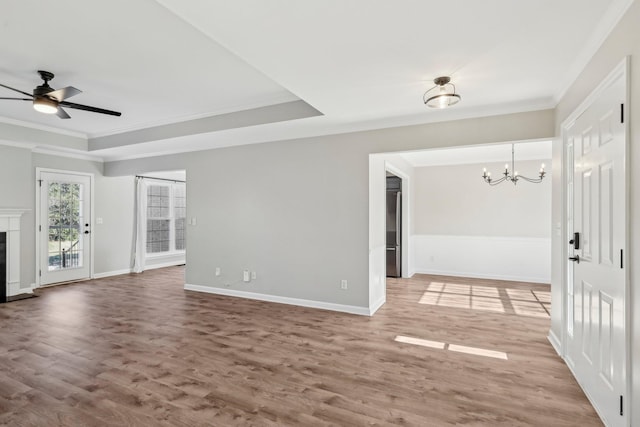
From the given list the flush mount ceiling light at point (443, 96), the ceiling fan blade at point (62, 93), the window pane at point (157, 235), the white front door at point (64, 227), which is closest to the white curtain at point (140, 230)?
the window pane at point (157, 235)

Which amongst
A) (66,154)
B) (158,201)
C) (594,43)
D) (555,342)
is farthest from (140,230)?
(594,43)

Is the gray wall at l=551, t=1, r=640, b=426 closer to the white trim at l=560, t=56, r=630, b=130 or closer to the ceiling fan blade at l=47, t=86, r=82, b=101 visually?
the white trim at l=560, t=56, r=630, b=130

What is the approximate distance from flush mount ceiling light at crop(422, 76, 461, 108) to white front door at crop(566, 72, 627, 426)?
95 centimetres

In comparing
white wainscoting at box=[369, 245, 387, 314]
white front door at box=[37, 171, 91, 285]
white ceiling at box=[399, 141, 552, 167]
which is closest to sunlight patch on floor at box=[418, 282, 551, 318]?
white wainscoting at box=[369, 245, 387, 314]

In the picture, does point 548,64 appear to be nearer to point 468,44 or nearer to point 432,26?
point 468,44

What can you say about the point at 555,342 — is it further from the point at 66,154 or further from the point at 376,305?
the point at 66,154

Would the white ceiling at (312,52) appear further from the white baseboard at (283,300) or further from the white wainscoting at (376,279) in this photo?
the white baseboard at (283,300)

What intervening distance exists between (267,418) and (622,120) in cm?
277

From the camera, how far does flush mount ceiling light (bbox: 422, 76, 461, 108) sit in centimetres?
277

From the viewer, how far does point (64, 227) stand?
629 centimetres

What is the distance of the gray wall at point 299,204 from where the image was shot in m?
3.97

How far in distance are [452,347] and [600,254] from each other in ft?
5.48

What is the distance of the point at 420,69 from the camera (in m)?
2.71

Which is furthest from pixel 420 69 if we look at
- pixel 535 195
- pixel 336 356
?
pixel 535 195
